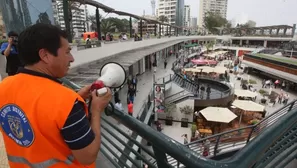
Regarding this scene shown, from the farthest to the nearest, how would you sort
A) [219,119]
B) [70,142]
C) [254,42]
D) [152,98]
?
[254,42] < [152,98] < [219,119] < [70,142]

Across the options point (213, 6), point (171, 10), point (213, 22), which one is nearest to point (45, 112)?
point (213, 22)

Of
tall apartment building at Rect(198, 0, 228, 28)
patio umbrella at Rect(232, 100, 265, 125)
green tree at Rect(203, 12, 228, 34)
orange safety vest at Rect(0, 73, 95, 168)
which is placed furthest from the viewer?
tall apartment building at Rect(198, 0, 228, 28)

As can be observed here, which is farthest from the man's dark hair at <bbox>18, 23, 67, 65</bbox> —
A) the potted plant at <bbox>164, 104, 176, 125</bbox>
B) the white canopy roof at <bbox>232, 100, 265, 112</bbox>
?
the white canopy roof at <bbox>232, 100, 265, 112</bbox>

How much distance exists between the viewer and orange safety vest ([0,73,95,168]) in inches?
33.6

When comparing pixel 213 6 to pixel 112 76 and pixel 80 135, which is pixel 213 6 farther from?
pixel 80 135

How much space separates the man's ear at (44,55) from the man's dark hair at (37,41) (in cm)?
2

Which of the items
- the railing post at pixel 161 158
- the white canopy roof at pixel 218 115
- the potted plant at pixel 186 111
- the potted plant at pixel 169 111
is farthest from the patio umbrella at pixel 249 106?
the railing post at pixel 161 158

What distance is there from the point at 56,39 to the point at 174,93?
13907 mm

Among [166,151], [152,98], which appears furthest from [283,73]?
[166,151]

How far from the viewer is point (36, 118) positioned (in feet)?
2.88

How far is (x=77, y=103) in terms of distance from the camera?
2.89 ft

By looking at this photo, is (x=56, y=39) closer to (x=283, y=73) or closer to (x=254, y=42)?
(x=283, y=73)

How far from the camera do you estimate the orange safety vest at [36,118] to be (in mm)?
854

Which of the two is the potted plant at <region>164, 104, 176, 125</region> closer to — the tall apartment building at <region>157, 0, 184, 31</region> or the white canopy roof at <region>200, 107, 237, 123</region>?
the white canopy roof at <region>200, 107, 237, 123</region>
